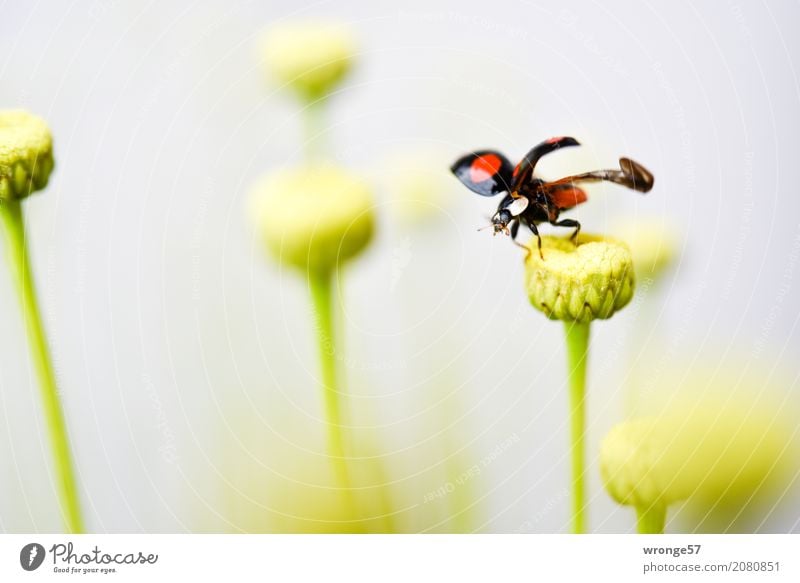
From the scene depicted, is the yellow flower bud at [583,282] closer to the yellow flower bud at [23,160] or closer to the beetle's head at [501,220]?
the beetle's head at [501,220]

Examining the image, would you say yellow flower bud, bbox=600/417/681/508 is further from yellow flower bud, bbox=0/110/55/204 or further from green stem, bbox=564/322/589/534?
yellow flower bud, bbox=0/110/55/204

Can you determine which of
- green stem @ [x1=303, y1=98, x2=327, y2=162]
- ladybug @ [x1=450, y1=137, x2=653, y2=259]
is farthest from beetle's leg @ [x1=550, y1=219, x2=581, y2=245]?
green stem @ [x1=303, y1=98, x2=327, y2=162]

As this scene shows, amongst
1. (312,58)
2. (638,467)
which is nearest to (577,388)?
(638,467)

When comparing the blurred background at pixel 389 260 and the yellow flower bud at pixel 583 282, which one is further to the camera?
the blurred background at pixel 389 260

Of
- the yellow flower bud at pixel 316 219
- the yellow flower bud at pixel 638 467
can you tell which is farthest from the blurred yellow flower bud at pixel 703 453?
the yellow flower bud at pixel 316 219
